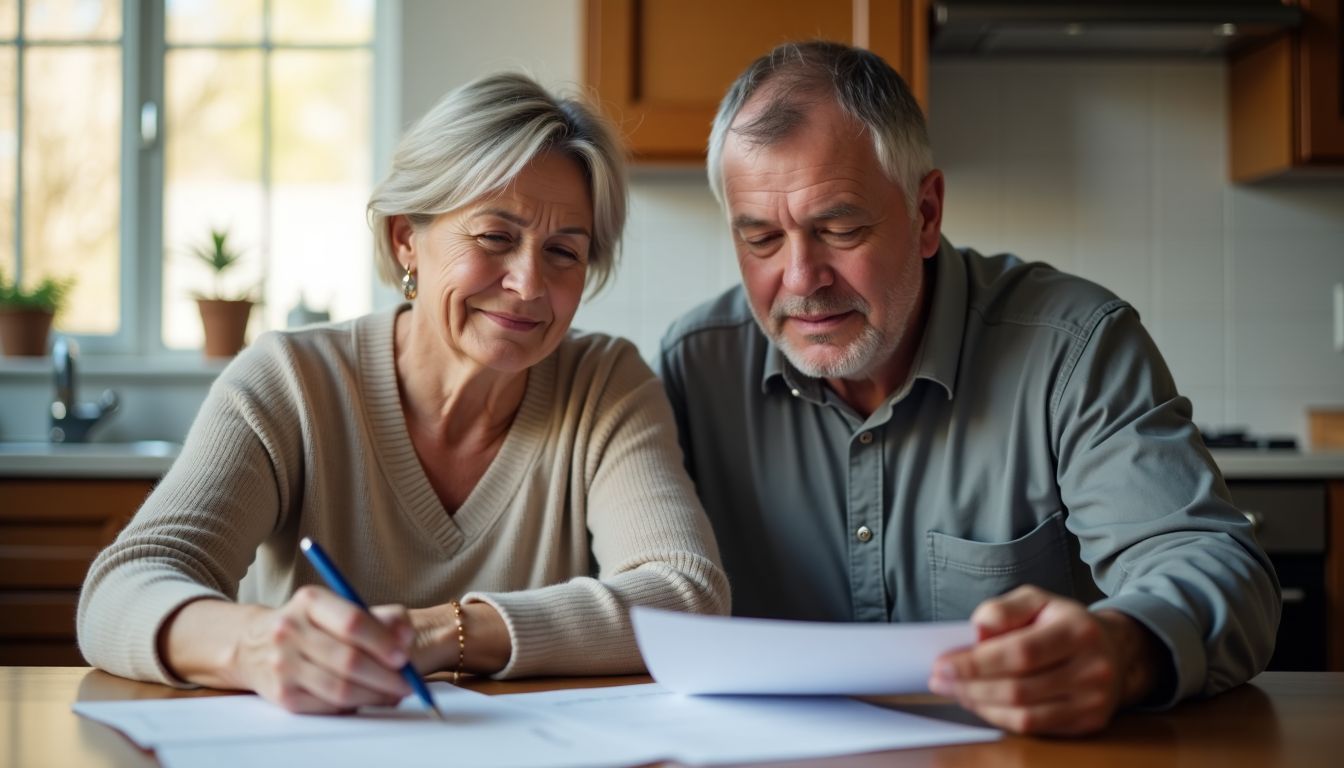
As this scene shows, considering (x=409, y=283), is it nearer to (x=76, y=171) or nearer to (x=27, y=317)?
(x=27, y=317)

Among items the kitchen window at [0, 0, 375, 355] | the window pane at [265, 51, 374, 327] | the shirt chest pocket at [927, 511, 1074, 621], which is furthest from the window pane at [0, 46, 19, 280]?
the shirt chest pocket at [927, 511, 1074, 621]

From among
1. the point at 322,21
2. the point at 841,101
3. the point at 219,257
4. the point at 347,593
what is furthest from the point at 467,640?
the point at 322,21

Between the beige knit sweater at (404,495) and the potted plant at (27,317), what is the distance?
208 cm

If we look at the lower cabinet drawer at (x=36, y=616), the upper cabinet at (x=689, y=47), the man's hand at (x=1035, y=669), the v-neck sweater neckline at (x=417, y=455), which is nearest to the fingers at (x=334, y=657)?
the man's hand at (x=1035, y=669)

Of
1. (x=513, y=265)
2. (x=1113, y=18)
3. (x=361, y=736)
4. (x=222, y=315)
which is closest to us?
(x=361, y=736)

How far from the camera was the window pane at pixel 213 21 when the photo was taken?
11.8ft

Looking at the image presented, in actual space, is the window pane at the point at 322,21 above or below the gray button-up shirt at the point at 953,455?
above

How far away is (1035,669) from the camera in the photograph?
952 millimetres

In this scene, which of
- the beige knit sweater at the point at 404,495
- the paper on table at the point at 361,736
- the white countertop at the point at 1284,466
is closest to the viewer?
the paper on table at the point at 361,736

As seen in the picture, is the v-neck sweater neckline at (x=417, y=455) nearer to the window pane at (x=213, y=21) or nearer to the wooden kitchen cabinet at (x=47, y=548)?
the wooden kitchen cabinet at (x=47, y=548)

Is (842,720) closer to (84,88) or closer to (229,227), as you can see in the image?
(229,227)

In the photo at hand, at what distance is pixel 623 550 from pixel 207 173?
8.61 feet

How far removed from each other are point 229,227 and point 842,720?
2983mm

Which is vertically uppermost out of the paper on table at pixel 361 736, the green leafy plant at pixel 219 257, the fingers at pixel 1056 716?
the green leafy plant at pixel 219 257
